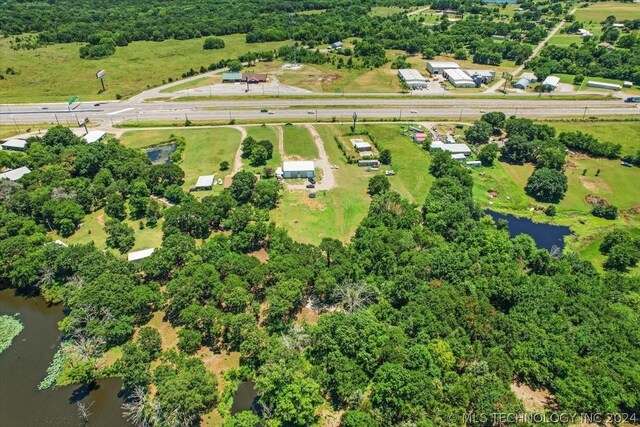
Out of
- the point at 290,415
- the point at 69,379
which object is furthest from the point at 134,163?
the point at 290,415

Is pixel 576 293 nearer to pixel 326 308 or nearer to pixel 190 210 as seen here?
pixel 326 308

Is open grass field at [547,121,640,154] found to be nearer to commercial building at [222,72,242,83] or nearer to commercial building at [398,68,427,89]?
commercial building at [398,68,427,89]

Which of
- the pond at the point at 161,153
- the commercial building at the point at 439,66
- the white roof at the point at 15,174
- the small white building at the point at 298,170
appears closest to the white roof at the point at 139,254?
the small white building at the point at 298,170

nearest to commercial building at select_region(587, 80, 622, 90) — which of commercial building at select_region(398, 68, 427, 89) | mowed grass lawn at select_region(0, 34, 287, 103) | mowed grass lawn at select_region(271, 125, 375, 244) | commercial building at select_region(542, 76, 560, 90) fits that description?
commercial building at select_region(542, 76, 560, 90)

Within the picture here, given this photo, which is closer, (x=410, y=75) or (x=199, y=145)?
(x=199, y=145)

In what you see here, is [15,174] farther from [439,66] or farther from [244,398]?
[439,66]

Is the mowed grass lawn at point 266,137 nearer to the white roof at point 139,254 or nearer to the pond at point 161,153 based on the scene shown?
the pond at point 161,153

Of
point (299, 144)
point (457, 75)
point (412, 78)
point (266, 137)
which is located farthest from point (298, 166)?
point (457, 75)
